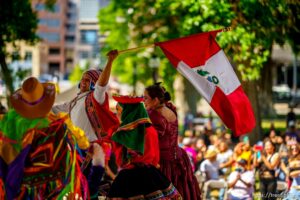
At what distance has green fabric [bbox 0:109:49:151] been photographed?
23.8 ft

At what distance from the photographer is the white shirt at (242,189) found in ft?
42.5

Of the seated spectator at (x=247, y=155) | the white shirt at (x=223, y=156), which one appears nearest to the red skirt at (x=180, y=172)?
the seated spectator at (x=247, y=155)

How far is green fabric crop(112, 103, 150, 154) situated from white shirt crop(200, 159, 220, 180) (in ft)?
22.0

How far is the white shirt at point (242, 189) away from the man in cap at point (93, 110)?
4.46 metres

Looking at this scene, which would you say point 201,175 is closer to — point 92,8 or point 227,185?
point 227,185

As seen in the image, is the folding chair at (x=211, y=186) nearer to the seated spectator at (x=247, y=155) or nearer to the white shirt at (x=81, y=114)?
the seated spectator at (x=247, y=155)

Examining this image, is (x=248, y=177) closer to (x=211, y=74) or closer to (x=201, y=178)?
(x=201, y=178)

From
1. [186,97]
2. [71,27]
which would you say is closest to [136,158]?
[186,97]

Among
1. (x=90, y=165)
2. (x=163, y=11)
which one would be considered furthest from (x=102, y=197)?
(x=163, y=11)

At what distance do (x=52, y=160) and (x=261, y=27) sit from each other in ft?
39.3

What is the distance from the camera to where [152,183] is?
8.21 meters

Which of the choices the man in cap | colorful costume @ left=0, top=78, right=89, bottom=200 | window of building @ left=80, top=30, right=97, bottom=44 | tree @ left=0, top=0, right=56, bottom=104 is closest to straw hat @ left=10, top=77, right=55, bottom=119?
colorful costume @ left=0, top=78, right=89, bottom=200

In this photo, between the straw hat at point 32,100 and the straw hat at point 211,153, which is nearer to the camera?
the straw hat at point 32,100

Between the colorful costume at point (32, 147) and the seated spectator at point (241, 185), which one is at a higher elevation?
the colorful costume at point (32, 147)
